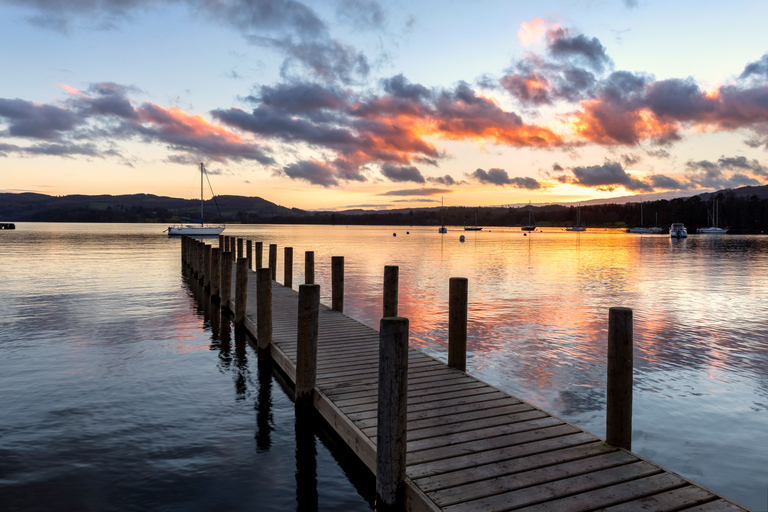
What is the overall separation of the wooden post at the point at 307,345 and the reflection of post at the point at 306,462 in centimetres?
30

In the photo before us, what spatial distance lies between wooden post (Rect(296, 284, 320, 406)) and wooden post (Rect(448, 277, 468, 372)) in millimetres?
2471

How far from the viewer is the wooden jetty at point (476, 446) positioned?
183 inches

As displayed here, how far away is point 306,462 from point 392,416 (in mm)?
2844

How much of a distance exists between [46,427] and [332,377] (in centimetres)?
487

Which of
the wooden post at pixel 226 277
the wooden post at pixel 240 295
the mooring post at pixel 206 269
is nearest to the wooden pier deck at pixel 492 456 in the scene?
the wooden post at pixel 240 295

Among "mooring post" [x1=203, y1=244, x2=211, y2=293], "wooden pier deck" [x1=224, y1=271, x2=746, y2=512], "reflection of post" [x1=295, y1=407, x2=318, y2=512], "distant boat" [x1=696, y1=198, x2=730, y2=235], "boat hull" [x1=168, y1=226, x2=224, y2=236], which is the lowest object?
"reflection of post" [x1=295, y1=407, x2=318, y2=512]

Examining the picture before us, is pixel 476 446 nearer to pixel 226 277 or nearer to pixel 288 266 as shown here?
pixel 226 277

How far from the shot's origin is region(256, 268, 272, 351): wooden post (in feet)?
36.3

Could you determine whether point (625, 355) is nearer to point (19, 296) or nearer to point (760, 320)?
point (760, 320)

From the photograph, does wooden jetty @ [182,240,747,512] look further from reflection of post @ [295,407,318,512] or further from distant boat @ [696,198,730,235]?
distant boat @ [696,198,730,235]

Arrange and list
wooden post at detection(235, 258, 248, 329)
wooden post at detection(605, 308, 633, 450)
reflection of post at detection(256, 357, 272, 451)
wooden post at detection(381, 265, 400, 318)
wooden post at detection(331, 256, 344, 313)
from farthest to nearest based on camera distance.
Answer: wooden post at detection(331, 256, 344, 313), wooden post at detection(235, 258, 248, 329), wooden post at detection(381, 265, 400, 318), reflection of post at detection(256, 357, 272, 451), wooden post at detection(605, 308, 633, 450)

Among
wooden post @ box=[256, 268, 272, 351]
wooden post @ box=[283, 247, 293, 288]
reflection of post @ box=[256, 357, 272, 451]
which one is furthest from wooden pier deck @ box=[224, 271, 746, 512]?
wooden post @ box=[283, 247, 293, 288]

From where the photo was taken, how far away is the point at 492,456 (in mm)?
5395

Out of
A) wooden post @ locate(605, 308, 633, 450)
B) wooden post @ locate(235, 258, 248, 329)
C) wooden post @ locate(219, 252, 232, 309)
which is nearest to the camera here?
wooden post @ locate(605, 308, 633, 450)
